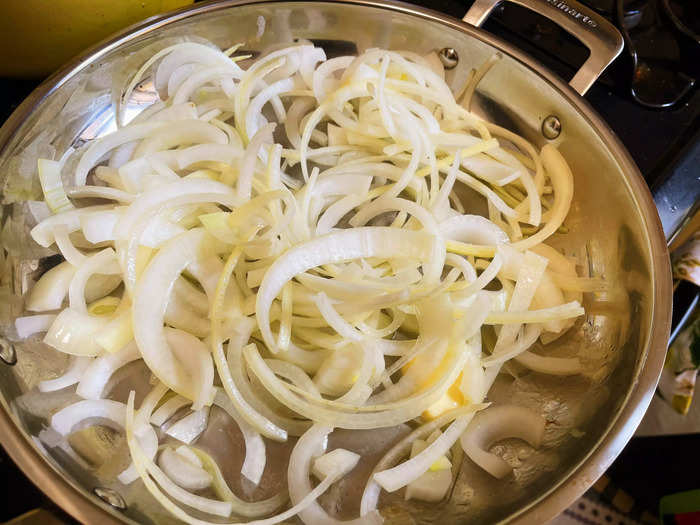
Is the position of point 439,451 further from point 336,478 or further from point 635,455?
point 635,455

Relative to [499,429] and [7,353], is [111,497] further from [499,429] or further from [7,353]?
[499,429]

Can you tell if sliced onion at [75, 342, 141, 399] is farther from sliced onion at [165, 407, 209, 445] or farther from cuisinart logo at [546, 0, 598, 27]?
cuisinart logo at [546, 0, 598, 27]

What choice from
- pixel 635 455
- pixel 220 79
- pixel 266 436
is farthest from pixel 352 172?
pixel 635 455

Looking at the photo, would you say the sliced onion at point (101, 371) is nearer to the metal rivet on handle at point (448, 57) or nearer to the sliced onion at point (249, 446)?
the sliced onion at point (249, 446)

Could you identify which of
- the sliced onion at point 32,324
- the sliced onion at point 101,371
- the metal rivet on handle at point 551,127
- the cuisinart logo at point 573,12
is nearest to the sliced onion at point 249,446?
the sliced onion at point 101,371

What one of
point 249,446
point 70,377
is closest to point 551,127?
point 249,446

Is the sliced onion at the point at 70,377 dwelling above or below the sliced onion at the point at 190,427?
below
